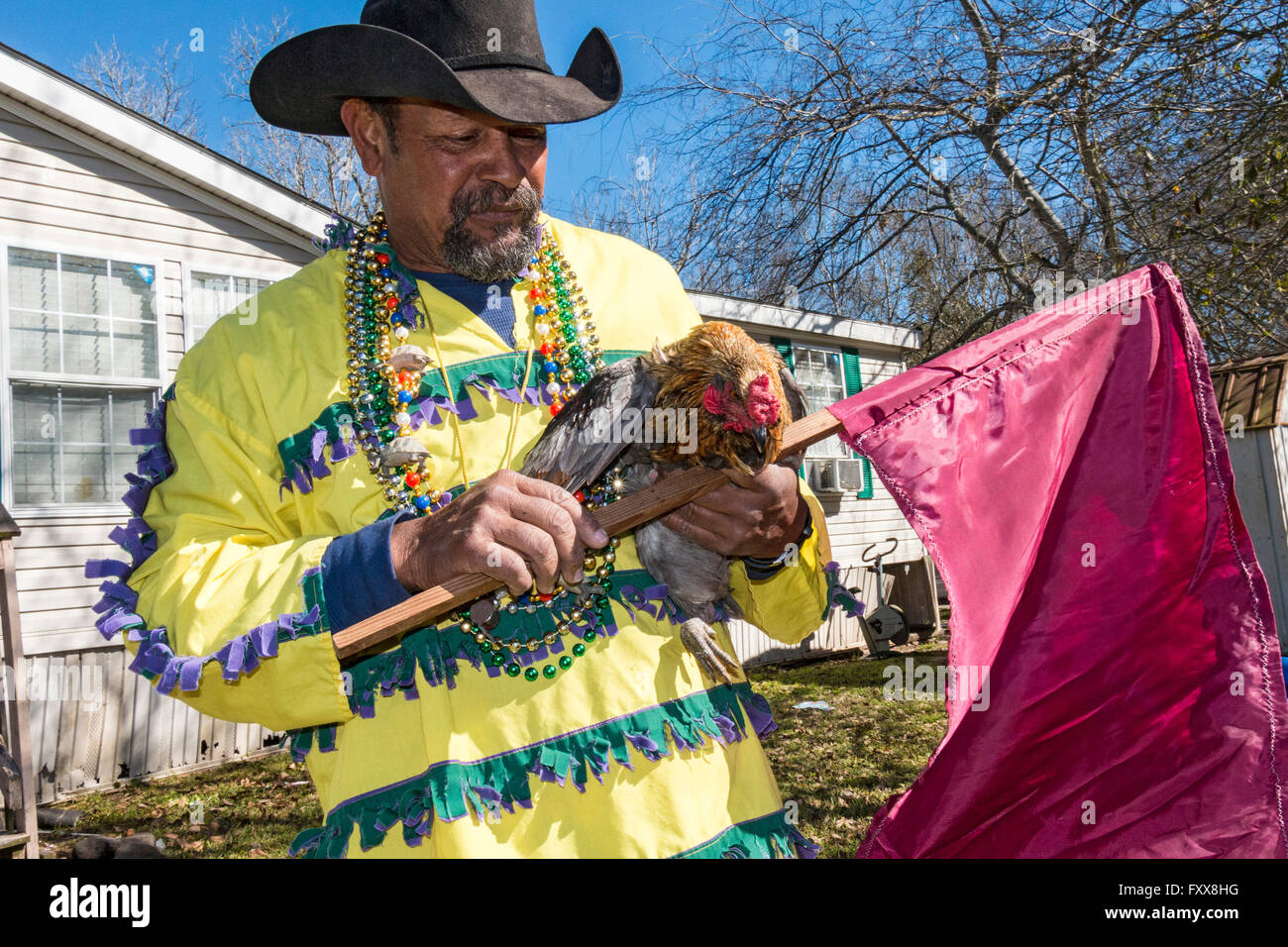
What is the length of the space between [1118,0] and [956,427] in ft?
25.9

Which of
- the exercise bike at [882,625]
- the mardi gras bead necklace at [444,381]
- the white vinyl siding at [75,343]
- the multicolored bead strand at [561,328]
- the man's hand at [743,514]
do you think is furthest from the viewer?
the exercise bike at [882,625]

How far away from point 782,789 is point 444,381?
5.90m

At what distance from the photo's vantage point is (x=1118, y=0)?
319 inches

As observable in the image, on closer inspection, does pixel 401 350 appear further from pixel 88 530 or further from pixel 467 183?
pixel 88 530

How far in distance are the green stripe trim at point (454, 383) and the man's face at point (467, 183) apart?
24cm

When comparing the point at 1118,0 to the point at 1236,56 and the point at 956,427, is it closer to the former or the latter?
the point at 1236,56

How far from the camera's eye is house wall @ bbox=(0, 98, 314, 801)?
23.7 ft

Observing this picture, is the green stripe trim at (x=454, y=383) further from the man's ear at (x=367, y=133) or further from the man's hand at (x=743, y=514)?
the man's ear at (x=367, y=133)

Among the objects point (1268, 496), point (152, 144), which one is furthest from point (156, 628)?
point (1268, 496)

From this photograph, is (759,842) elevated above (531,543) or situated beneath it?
situated beneath

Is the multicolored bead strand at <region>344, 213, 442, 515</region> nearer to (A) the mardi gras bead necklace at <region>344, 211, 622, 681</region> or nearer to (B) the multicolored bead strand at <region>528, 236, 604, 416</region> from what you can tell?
(A) the mardi gras bead necklace at <region>344, 211, 622, 681</region>

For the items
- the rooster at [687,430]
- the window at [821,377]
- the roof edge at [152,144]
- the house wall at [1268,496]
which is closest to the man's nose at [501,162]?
the rooster at [687,430]

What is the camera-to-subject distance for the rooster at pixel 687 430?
2078mm

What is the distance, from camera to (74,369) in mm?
7551
